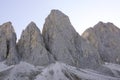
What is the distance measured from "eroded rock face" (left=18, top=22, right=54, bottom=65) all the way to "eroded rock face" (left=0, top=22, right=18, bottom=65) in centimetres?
341

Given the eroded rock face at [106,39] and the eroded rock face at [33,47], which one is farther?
the eroded rock face at [106,39]

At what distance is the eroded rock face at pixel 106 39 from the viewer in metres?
142

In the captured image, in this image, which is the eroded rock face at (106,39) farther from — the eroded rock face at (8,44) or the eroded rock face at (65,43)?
the eroded rock face at (8,44)

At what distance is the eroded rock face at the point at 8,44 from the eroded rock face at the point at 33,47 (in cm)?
341

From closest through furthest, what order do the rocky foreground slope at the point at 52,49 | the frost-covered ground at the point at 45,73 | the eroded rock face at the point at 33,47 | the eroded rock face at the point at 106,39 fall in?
the frost-covered ground at the point at 45,73 < the eroded rock face at the point at 33,47 < the rocky foreground slope at the point at 52,49 < the eroded rock face at the point at 106,39

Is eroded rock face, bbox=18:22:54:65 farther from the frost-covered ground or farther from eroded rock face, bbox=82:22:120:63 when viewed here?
eroded rock face, bbox=82:22:120:63

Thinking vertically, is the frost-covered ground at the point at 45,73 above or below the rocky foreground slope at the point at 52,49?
below

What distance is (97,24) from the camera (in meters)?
153

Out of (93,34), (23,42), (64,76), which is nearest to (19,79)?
(64,76)

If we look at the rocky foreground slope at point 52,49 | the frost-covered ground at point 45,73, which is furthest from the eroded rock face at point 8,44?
the frost-covered ground at point 45,73

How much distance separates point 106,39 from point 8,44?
5662cm

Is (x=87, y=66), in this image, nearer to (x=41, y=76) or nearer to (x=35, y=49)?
(x=35, y=49)

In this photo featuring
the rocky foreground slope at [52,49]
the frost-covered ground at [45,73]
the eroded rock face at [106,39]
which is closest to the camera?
the frost-covered ground at [45,73]

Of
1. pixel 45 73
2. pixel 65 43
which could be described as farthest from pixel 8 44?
pixel 45 73
